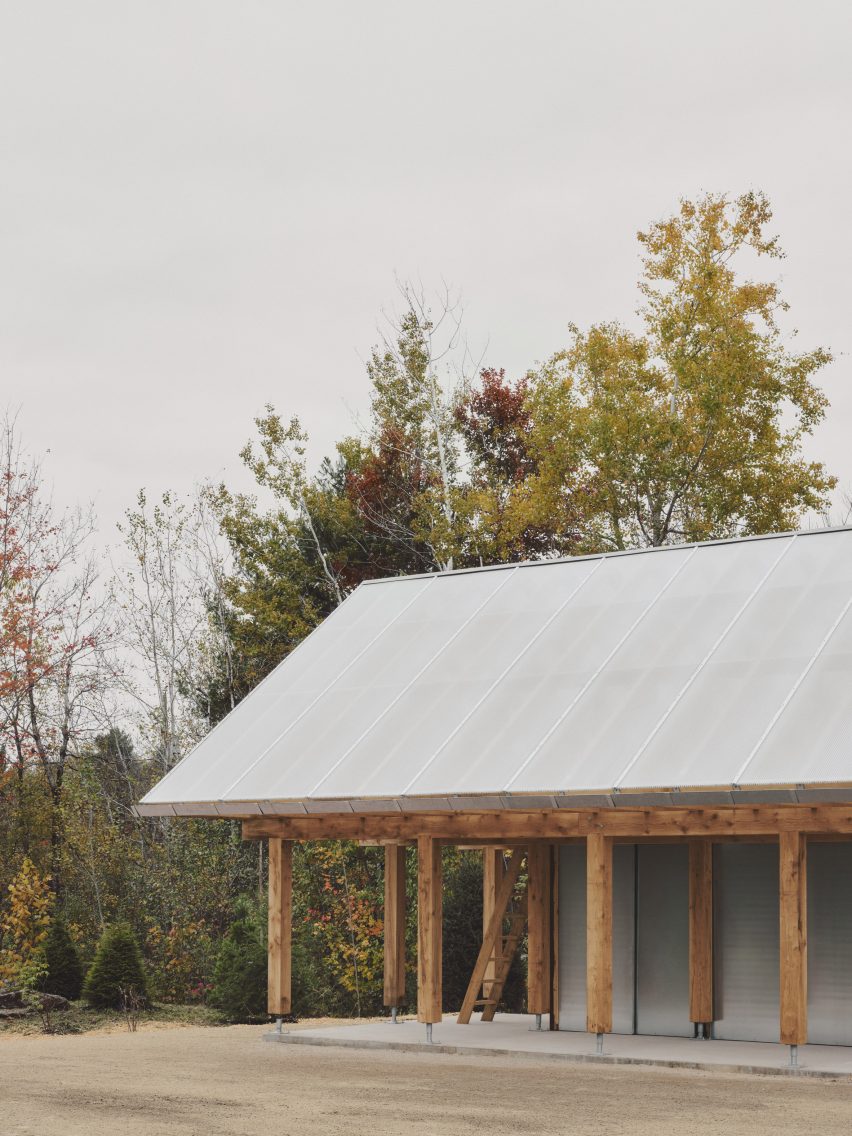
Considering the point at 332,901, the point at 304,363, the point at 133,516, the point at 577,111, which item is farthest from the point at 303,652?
the point at 304,363

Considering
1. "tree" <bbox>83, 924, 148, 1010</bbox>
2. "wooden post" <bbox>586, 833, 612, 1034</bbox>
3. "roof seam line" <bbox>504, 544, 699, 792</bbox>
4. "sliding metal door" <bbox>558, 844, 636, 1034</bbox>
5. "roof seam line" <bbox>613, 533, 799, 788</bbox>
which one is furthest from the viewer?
"tree" <bbox>83, 924, 148, 1010</bbox>

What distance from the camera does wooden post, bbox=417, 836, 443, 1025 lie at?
1491 centimetres

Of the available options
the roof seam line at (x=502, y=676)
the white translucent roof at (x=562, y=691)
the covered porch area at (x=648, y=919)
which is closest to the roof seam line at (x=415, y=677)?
the white translucent roof at (x=562, y=691)

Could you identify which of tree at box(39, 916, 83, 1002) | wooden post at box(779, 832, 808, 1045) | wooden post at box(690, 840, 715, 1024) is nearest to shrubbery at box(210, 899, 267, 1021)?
tree at box(39, 916, 83, 1002)

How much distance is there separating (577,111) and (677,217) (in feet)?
20.7

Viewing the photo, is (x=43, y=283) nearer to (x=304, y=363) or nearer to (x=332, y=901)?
(x=304, y=363)

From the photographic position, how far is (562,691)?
15102 millimetres

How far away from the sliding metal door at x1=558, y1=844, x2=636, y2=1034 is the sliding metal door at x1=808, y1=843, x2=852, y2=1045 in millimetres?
2106

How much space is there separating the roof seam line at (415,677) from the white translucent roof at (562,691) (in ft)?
0.09

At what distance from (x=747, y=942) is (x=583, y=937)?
1.99 metres

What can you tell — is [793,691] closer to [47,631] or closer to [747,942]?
[747,942]

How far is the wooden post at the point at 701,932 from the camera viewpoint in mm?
15430

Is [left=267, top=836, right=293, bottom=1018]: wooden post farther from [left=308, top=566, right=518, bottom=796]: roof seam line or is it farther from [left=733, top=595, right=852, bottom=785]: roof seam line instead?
[left=733, top=595, right=852, bottom=785]: roof seam line

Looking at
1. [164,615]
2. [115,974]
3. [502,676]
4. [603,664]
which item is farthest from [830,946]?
[164,615]
